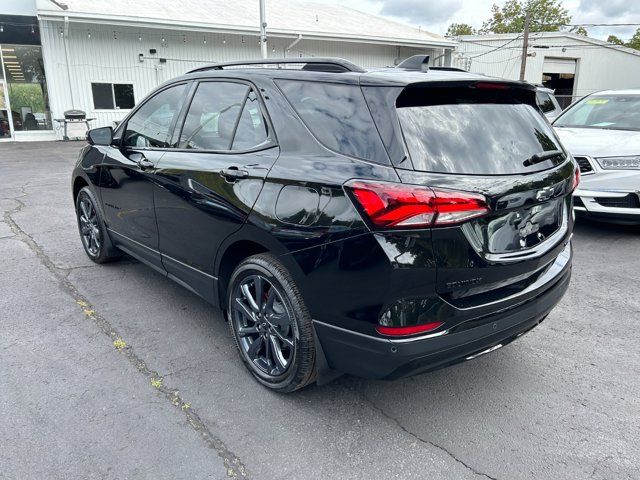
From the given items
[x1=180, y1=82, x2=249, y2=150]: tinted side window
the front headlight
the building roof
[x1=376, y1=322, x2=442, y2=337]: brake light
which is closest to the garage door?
the building roof

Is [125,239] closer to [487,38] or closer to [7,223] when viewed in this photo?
[7,223]

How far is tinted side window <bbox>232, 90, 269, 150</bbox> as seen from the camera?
111 inches

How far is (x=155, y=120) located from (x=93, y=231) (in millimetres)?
1613

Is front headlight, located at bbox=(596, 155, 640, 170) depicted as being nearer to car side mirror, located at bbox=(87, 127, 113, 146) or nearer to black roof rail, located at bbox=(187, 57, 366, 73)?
black roof rail, located at bbox=(187, 57, 366, 73)

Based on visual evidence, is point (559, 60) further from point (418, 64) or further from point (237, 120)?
point (237, 120)

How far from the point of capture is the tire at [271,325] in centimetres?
256

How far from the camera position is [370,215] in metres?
2.16

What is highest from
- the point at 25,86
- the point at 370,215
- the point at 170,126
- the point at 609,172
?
the point at 25,86

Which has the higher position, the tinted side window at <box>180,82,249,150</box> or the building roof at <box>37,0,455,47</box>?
the building roof at <box>37,0,455,47</box>

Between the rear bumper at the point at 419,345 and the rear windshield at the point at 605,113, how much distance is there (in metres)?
5.49

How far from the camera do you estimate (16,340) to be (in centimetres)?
346

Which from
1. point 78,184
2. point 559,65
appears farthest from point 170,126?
point 559,65

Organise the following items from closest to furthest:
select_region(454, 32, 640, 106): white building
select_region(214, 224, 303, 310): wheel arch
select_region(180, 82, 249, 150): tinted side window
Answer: select_region(214, 224, 303, 310): wheel arch < select_region(180, 82, 249, 150): tinted side window < select_region(454, 32, 640, 106): white building

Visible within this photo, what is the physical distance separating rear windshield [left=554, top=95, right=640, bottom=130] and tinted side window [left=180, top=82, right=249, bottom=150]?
574 cm
